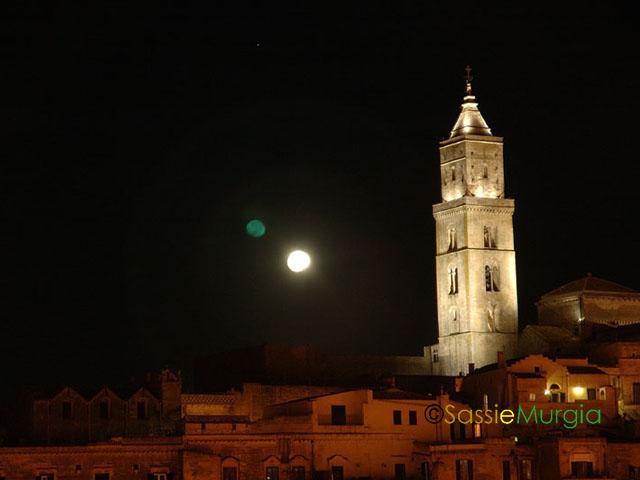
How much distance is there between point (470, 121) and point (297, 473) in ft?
93.3

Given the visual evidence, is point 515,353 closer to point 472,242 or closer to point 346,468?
point 472,242

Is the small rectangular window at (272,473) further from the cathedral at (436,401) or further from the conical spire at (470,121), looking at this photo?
the conical spire at (470,121)

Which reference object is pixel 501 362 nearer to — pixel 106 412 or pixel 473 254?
pixel 473 254

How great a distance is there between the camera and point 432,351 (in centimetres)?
9944

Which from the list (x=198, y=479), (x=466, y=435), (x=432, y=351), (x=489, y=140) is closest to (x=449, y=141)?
(x=489, y=140)

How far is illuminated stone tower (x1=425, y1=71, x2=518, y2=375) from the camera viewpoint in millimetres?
97812

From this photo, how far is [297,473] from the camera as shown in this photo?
7812cm

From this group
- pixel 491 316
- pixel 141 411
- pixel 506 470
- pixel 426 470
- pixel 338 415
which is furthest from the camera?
pixel 491 316

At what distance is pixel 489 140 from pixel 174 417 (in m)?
25.4

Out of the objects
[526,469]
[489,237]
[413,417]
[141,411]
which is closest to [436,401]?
[413,417]

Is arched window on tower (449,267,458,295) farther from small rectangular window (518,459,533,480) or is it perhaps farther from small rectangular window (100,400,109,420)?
small rectangular window (100,400,109,420)

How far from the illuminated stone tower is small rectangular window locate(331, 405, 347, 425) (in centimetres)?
1696

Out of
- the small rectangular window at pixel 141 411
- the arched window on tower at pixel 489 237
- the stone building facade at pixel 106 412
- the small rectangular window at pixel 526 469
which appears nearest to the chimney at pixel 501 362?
the small rectangular window at pixel 526 469

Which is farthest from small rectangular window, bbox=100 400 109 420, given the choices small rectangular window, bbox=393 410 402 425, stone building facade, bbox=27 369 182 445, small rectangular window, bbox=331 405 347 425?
small rectangular window, bbox=393 410 402 425
